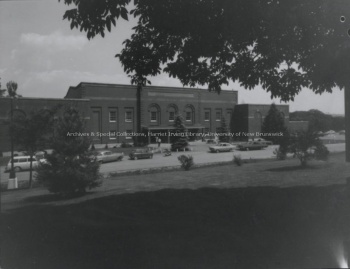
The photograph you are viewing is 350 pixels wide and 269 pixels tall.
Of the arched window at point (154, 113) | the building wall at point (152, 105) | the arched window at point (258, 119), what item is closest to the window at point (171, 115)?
the building wall at point (152, 105)

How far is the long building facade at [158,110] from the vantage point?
35969 millimetres

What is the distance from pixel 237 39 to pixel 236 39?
0.03 m

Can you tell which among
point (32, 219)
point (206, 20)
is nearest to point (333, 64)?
point (206, 20)

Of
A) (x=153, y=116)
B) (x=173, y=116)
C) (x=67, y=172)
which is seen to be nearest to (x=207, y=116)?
(x=173, y=116)

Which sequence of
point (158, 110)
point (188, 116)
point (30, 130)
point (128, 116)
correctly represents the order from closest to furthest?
point (30, 130) < point (128, 116) < point (158, 110) < point (188, 116)

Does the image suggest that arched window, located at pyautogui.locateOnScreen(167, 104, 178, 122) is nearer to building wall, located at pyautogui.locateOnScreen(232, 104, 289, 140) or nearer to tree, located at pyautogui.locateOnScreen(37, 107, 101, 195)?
building wall, located at pyautogui.locateOnScreen(232, 104, 289, 140)

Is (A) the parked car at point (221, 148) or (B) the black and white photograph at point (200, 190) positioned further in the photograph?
(A) the parked car at point (221, 148)

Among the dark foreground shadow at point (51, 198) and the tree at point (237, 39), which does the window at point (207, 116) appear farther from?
the tree at point (237, 39)

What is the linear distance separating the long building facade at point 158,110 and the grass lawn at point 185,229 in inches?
983

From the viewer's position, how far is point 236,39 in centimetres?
666

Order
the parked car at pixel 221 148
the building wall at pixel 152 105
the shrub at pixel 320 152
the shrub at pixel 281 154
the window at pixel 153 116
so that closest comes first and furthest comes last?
the shrub at pixel 320 152, the shrub at pixel 281 154, the parked car at pixel 221 148, the building wall at pixel 152 105, the window at pixel 153 116

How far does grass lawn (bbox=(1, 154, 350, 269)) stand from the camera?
15.6ft

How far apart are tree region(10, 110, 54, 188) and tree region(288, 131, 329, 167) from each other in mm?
12339

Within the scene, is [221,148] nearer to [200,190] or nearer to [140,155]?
[140,155]
